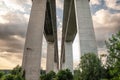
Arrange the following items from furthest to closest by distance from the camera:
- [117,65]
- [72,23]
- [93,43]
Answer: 1. [72,23]
2. [93,43]
3. [117,65]

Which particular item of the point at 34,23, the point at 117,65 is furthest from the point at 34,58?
the point at 117,65

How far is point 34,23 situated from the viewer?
107ft

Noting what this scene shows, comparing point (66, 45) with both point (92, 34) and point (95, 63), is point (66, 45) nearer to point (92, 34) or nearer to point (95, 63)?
point (92, 34)

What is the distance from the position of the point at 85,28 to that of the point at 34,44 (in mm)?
7324

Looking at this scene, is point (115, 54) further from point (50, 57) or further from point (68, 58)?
point (50, 57)

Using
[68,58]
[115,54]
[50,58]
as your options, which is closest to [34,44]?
[115,54]

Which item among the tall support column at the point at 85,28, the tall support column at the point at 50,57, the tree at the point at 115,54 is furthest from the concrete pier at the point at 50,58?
the tree at the point at 115,54

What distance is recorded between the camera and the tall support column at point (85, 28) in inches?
1142

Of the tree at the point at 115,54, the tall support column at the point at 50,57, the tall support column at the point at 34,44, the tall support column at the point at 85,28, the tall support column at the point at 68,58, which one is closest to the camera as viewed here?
the tree at the point at 115,54

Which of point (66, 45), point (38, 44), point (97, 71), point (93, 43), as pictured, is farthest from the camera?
point (66, 45)

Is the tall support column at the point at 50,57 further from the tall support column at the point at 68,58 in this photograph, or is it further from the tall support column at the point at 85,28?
the tall support column at the point at 85,28

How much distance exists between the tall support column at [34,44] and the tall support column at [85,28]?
560 centimetres

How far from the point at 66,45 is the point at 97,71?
39.6 meters

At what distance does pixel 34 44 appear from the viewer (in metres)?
31.3
